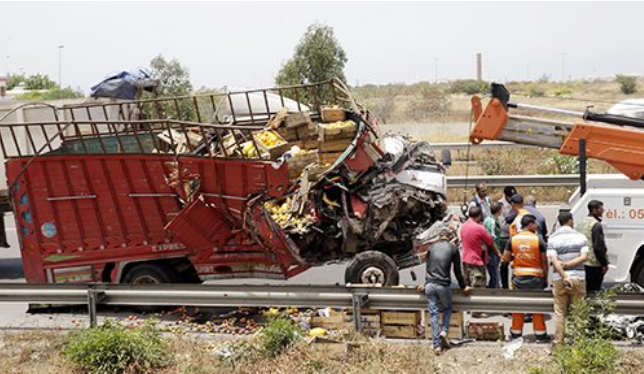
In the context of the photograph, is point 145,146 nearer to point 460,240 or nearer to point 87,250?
point 87,250

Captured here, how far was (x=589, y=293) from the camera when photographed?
9.05 metres

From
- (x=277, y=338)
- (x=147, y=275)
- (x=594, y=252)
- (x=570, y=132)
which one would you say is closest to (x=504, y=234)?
(x=570, y=132)

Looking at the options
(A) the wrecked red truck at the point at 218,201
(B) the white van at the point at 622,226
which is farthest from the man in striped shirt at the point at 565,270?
(A) the wrecked red truck at the point at 218,201

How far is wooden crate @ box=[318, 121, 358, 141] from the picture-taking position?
38.0 feet

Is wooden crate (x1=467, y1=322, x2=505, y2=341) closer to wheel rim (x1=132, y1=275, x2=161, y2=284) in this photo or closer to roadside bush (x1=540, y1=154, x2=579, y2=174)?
wheel rim (x1=132, y1=275, x2=161, y2=284)

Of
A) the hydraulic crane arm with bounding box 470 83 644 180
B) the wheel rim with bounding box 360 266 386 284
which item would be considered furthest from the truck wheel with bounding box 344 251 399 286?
the hydraulic crane arm with bounding box 470 83 644 180

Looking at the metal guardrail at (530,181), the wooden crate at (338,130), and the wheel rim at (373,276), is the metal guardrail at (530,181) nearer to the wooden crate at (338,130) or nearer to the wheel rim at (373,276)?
the wooden crate at (338,130)

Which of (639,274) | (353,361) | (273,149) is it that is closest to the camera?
(353,361)

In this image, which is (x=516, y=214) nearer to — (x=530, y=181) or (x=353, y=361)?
(x=353, y=361)

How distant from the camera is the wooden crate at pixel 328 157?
11586 millimetres

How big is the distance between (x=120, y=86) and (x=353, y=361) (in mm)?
7597

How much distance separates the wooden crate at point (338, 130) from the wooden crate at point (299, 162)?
0.37 m

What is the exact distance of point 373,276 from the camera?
11344 millimetres

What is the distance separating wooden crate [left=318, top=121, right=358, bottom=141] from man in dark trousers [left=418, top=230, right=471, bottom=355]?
2.87m
